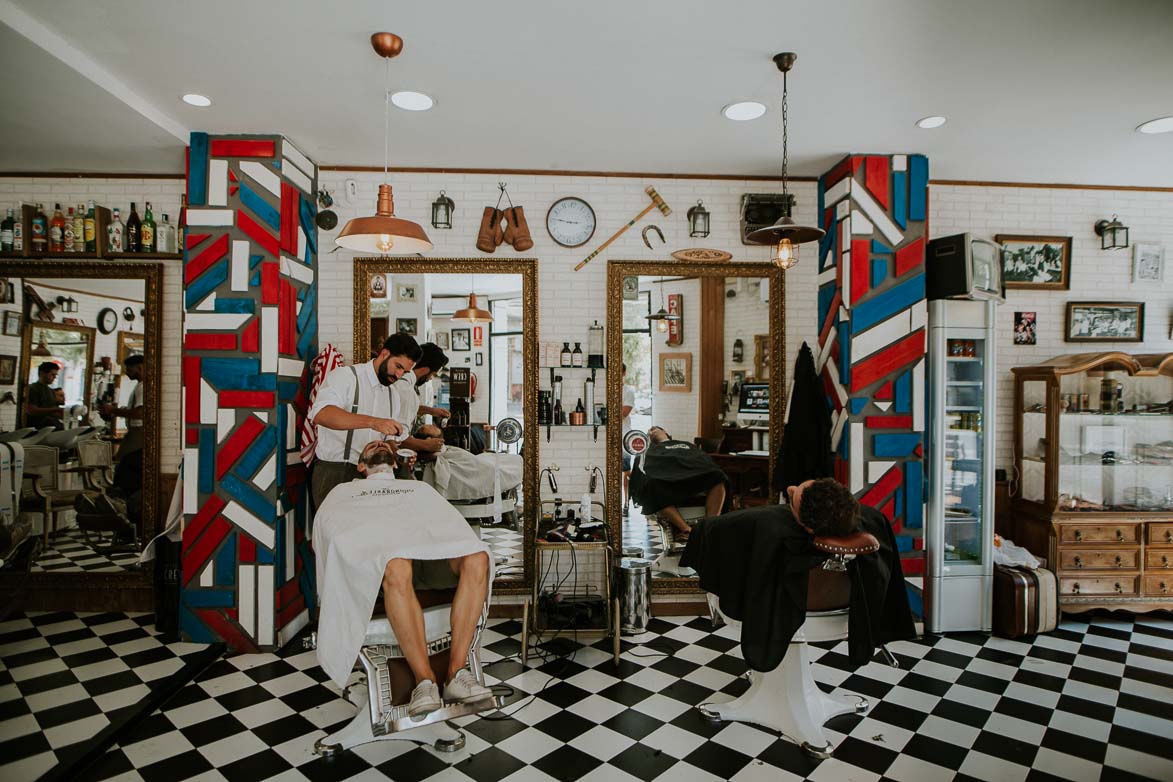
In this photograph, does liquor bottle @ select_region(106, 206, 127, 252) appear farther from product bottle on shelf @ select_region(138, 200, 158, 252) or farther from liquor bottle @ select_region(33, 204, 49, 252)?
liquor bottle @ select_region(33, 204, 49, 252)

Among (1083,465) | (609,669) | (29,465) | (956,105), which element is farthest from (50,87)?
(1083,465)

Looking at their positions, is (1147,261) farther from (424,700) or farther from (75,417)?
(75,417)

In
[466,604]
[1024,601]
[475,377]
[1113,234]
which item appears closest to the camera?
[466,604]

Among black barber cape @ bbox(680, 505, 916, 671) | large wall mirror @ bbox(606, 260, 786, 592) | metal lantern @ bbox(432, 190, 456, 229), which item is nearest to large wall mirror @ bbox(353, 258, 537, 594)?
metal lantern @ bbox(432, 190, 456, 229)

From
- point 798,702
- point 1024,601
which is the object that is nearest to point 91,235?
point 798,702

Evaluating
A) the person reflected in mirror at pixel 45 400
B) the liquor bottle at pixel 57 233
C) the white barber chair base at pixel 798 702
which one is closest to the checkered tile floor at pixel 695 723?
the white barber chair base at pixel 798 702

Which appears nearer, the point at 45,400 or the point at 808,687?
the point at 808,687

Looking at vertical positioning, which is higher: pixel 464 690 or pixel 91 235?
pixel 91 235

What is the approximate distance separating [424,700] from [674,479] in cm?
221

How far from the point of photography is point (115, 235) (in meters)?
3.93

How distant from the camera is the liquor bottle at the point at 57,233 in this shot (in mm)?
3889

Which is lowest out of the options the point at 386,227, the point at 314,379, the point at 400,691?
the point at 400,691

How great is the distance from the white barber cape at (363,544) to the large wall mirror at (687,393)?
5.23 ft

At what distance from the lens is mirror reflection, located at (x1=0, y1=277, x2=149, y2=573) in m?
3.47
